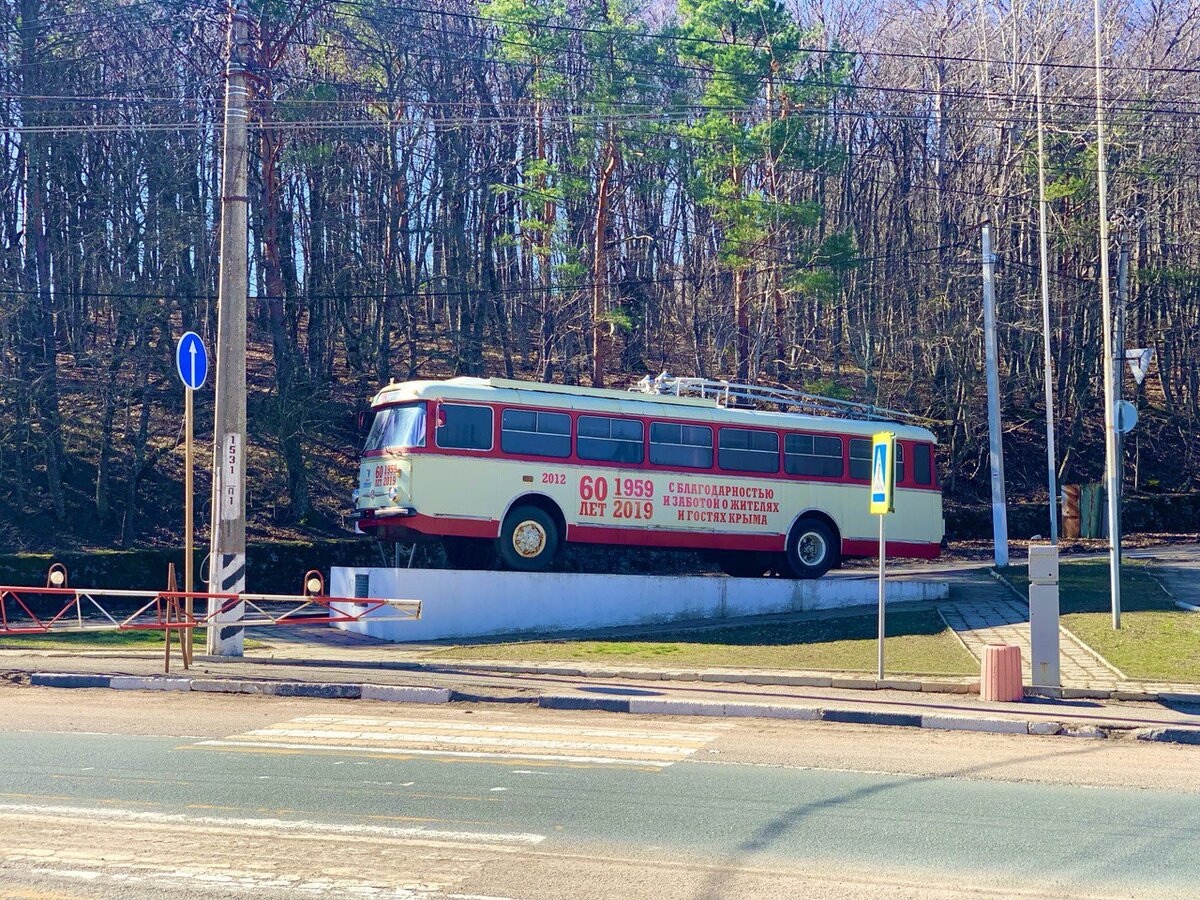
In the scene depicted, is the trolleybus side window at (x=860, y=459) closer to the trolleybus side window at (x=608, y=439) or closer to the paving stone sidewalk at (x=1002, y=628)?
the paving stone sidewalk at (x=1002, y=628)

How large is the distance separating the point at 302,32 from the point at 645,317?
15.7m

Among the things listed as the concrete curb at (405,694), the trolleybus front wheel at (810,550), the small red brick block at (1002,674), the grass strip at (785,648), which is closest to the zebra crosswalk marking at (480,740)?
the concrete curb at (405,694)

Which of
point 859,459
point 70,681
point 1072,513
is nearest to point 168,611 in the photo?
point 70,681

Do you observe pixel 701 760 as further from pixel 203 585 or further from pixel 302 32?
pixel 302 32

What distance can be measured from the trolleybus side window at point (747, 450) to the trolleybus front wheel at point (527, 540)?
385cm

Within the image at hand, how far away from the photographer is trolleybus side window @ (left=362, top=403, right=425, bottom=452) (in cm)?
2077

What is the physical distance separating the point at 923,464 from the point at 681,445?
244 inches

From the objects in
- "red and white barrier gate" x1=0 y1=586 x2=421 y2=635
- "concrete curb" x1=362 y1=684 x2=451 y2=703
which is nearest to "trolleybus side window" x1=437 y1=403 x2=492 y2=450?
"red and white barrier gate" x1=0 y1=586 x2=421 y2=635

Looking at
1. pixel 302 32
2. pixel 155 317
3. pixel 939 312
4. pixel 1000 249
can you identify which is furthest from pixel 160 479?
pixel 1000 249

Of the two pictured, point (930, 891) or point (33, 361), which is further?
point (33, 361)

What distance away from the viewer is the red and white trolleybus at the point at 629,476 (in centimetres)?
2088

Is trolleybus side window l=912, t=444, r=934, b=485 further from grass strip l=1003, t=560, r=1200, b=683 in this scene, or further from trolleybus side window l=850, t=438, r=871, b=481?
grass strip l=1003, t=560, r=1200, b=683

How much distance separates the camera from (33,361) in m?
31.9

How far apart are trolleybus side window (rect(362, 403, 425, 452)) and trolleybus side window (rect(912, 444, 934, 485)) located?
11106 mm
